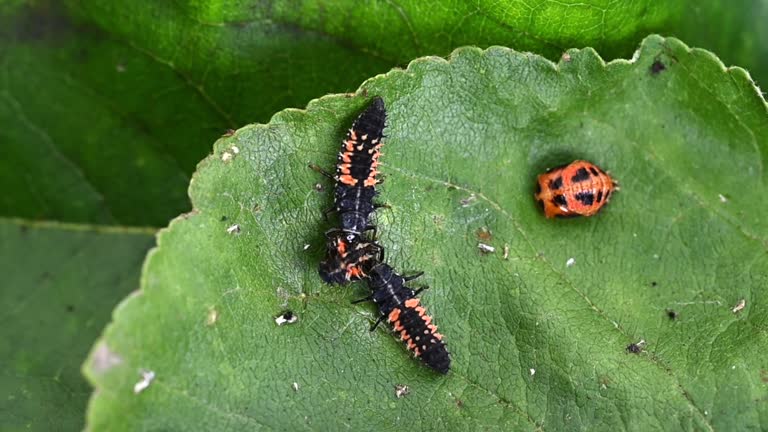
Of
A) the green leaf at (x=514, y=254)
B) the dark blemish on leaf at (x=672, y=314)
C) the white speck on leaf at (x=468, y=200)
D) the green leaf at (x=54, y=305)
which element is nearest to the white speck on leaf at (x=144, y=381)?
the green leaf at (x=514, y=254)

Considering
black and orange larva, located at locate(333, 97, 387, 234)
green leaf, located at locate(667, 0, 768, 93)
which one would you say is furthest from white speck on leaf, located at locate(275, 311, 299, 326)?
green leaf, located at locate(667, 0, 768, 93)

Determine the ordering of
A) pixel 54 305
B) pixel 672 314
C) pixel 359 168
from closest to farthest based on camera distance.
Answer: pixel 359 168
pixel 672 314
pixel 54 305

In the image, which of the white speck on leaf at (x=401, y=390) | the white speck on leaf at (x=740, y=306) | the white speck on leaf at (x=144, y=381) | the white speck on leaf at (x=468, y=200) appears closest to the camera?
the white speck on leaf at (x=144, y=381)

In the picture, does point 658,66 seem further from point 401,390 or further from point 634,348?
point 401,390

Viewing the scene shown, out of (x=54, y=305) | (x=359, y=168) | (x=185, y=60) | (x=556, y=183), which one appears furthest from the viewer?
(x=54, y=305)

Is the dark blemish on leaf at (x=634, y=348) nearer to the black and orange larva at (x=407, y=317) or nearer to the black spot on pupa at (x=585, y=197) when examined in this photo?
the black spot on pupa at (x=585, y=197)

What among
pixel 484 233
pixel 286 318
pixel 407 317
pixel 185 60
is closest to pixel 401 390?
pixel 407 317

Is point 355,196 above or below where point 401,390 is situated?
above
